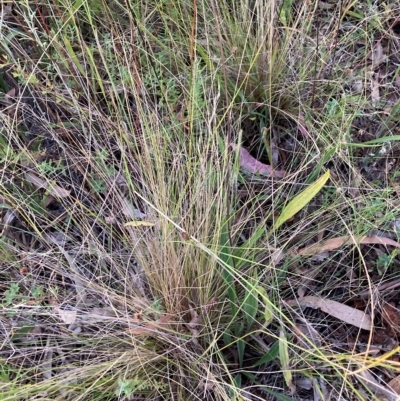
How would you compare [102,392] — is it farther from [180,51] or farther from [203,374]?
[180,51]

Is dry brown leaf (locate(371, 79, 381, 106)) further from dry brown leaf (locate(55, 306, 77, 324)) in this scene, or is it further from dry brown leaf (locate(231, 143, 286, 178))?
dry brown leaf (locate(55, 306, 77, 324))

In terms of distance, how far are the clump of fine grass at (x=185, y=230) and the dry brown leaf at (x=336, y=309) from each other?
3cm

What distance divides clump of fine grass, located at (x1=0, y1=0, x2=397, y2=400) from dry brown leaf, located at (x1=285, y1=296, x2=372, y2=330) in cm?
3

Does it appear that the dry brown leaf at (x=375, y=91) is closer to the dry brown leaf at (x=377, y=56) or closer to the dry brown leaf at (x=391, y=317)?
the dry brown leaf at (x=377, y=56)

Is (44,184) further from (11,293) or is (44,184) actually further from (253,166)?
(253,166)

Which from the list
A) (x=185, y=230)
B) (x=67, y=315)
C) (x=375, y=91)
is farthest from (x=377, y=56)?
(x=67, y=315)

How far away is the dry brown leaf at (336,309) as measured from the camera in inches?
47.1

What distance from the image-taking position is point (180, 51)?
4.77 feet

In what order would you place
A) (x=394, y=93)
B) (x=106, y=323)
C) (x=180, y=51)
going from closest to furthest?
(x=106, y=323) → (x=180, y=51) → (x=394, y=93)

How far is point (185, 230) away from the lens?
1.06m

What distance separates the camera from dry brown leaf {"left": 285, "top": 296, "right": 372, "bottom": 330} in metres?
1.20

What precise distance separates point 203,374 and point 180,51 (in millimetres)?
864

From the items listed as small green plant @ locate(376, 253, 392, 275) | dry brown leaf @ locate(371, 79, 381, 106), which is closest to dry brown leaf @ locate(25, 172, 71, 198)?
small green plant @ locate(376, 253, 392, 275)

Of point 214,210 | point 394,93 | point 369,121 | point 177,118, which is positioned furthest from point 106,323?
point 394,93
